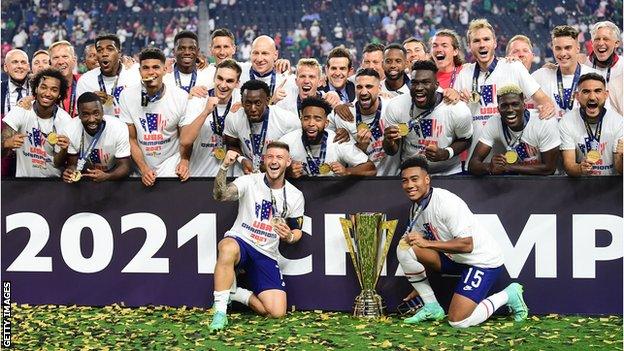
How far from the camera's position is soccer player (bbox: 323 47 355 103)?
8297mm

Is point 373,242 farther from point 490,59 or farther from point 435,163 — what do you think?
point 490,59

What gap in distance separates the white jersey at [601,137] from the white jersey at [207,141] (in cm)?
252

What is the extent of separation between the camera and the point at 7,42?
1001 inches

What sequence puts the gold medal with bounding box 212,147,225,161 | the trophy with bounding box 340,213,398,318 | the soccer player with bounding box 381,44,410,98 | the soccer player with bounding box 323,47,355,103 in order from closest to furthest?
the trophy with bounding box 340,213,398,318, the gold medal with bounding box 212,147,225,161, the soccer player with bounding box 381,44,410,98, the soccer player with bounding box 323,47,355,103

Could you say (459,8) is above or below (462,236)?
above

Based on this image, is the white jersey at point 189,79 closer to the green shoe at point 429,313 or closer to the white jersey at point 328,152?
the white jersey at point 328,152

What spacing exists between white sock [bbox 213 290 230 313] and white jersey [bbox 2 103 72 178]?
5.82 ft

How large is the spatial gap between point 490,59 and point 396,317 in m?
2.19

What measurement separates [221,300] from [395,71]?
8.27 feet

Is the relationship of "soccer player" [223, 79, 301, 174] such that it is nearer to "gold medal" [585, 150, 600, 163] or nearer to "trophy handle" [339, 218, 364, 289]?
"trophy handle" [339, 218, 364, 289]

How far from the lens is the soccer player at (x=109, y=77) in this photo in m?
8.31

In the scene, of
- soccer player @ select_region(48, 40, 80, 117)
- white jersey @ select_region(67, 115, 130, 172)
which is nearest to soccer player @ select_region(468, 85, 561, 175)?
white jersey @ select_region(67, 115, 130, 172)

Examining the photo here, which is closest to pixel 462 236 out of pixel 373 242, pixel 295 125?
pixel 373 242

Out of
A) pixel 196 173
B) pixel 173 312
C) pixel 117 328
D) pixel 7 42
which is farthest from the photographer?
pixel 7 42
